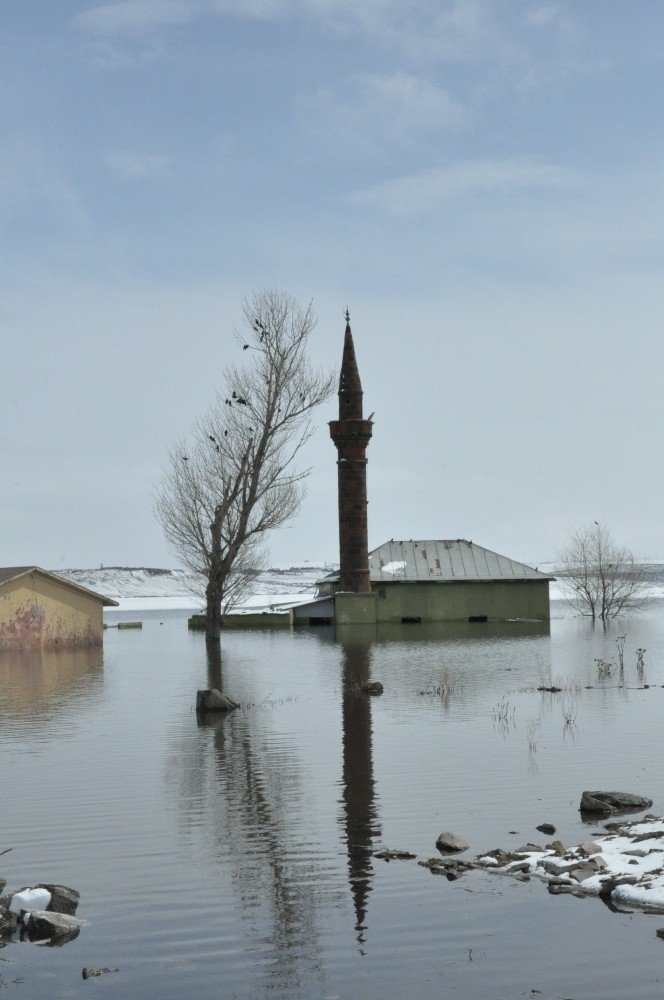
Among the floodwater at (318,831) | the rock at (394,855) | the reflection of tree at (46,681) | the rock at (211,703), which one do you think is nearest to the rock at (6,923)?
the floodwater at (318,831)

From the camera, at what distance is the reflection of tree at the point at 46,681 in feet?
67.9

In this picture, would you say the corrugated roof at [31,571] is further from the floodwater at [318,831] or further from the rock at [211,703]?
the rock at [211,703]

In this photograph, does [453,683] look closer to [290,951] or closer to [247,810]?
[247,810]

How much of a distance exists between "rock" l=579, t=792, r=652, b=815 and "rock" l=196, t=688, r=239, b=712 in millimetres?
10111

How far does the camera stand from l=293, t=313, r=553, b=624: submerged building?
58.3m

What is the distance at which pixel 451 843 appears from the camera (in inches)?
364

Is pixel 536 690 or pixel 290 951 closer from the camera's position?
pixel 290 951

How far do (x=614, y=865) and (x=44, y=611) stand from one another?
34.7 metres

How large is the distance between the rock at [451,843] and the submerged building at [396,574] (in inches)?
1892

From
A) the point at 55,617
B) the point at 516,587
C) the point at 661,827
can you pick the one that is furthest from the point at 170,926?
the point at 516,587

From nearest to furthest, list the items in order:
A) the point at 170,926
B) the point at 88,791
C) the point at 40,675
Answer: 1. the point at 170,926
2. the point at 88,791
3. the point at 40,675

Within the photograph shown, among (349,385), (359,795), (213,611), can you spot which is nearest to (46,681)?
(359,795)

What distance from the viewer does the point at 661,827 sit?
9531 mm

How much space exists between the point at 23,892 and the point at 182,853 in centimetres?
190
